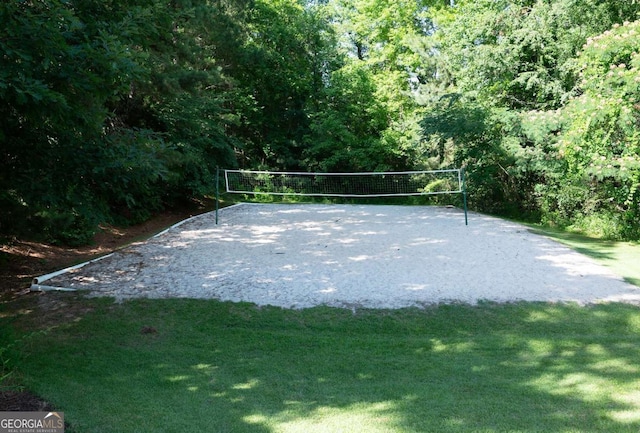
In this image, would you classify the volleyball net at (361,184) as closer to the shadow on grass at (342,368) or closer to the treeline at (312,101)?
the treeline at (312,101)

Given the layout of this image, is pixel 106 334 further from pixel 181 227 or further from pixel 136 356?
pixel 181 227

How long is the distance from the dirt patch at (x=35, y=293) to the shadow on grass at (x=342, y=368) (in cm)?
26

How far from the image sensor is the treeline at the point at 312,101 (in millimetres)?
5168

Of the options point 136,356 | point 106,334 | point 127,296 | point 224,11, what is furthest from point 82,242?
point 224,11

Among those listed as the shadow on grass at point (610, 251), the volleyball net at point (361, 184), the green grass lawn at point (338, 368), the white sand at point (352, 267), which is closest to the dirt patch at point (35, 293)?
the green grass lawn at point (338, 368)

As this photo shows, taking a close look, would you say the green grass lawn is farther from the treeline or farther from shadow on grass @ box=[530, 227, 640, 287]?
shadow on grass @ box=[530, 227, 640, 287]

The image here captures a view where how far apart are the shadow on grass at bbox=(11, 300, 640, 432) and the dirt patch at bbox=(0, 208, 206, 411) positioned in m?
0.26

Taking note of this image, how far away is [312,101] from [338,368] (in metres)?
19.1

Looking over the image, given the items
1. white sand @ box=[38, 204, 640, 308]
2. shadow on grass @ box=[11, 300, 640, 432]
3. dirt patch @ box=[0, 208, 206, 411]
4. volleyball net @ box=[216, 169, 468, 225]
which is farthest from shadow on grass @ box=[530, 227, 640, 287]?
dirt patch @ box=[0, 208, 206, 411]

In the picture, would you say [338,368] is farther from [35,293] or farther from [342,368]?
[35,293]

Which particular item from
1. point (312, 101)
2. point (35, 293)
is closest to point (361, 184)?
point (312, 101)

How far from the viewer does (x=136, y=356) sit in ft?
16.6

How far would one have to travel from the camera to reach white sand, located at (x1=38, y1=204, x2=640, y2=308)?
7.21m

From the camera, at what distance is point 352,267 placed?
341 inches
